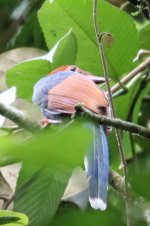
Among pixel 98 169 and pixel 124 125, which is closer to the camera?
pixel 124 125

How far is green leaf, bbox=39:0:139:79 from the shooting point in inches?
81.5

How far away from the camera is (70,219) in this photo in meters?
0.59

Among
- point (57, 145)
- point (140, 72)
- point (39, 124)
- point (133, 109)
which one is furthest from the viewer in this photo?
point (133, 109)

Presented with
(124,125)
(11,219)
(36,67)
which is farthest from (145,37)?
(11,219)

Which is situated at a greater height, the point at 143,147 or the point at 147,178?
the point at 147,178

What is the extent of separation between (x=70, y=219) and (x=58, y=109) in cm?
119

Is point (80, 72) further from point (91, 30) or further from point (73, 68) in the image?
point (91, 30)

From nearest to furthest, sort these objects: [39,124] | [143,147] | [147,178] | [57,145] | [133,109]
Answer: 1. [57,145]
2. [147,178]
3. [39,124]
4. [133,109]
5. [143,147]

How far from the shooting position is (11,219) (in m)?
0.99

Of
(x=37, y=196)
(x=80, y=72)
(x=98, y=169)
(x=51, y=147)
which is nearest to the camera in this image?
(x=51, y=147)

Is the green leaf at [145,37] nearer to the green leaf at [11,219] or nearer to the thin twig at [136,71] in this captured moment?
the thin twig at [136,71]

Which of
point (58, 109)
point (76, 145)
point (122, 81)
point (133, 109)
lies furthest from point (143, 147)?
point (76, 145)

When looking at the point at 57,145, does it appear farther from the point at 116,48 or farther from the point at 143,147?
the point at 143,147

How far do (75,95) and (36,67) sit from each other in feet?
0.81
